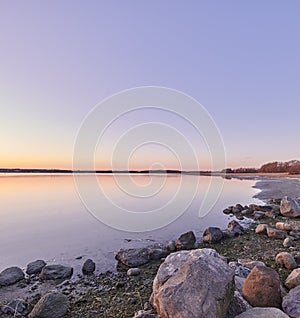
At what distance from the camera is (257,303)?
3707 millimetres

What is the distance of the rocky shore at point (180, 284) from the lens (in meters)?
3.25

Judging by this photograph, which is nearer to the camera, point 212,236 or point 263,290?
point 263,290

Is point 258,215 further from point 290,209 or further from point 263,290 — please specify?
point 263,290

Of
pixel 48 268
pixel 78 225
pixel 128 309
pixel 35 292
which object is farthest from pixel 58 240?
pixel 128 309

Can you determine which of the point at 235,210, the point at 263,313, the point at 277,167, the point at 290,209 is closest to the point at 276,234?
the point at 290,209

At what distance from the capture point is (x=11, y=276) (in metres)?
6.36

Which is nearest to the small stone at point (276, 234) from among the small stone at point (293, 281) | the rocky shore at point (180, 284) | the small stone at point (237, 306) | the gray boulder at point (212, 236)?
the rocky shore at point (180, 284)

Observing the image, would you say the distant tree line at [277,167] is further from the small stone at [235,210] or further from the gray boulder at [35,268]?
the gray boulder at [35,268]

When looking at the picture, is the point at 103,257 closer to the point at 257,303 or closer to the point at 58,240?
the point at 58,240

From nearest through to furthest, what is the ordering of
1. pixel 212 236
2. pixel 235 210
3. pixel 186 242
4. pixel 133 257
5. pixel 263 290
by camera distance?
pixel 263 290 < pixel 133 257 < pixel 186 242 < pixel 212 236 < pixel 235 210

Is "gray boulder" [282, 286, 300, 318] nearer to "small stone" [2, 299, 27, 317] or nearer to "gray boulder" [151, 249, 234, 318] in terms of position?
"gray boulder" [151, 249, 234, 318]

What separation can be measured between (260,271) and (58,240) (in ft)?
27.4

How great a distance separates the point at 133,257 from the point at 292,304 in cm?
439

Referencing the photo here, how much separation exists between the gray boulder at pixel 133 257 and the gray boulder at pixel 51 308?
8.04 feet
